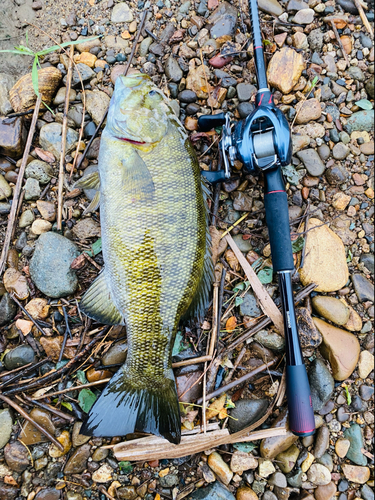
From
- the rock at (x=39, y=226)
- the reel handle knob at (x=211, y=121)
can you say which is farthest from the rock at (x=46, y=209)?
the reel handle knob at (x=211, y=121)

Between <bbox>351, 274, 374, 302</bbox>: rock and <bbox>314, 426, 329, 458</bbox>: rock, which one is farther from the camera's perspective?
<bbox>351, 274, 374, 302</bbox>: rock

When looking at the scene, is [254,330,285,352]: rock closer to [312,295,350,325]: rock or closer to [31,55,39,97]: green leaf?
[312,295,350,325]: rock

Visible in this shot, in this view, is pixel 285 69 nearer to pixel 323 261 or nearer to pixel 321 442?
pixel 323 261

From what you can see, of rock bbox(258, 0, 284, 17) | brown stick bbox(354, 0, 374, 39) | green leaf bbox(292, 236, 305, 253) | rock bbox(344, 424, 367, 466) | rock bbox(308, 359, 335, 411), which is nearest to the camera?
rock bbox(308, 359, 335, 411)

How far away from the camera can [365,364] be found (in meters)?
3.32

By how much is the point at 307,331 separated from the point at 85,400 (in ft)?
7.05

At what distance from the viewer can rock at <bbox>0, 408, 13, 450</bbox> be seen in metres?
2.90

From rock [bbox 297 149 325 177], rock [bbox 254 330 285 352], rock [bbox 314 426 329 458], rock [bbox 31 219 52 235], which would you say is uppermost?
rock [bbox 297 149 325 177]

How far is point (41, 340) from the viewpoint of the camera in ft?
10.1

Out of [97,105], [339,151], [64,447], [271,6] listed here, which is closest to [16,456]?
[64,447]

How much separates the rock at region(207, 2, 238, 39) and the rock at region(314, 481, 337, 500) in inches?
178

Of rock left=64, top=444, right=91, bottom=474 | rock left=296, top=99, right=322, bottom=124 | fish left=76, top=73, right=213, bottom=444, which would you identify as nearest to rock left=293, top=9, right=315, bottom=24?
rock left=296, top=99, right=322, bottom=124

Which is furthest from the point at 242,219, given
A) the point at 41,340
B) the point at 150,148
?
the point at 41,340

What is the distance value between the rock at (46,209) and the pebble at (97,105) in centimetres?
93
